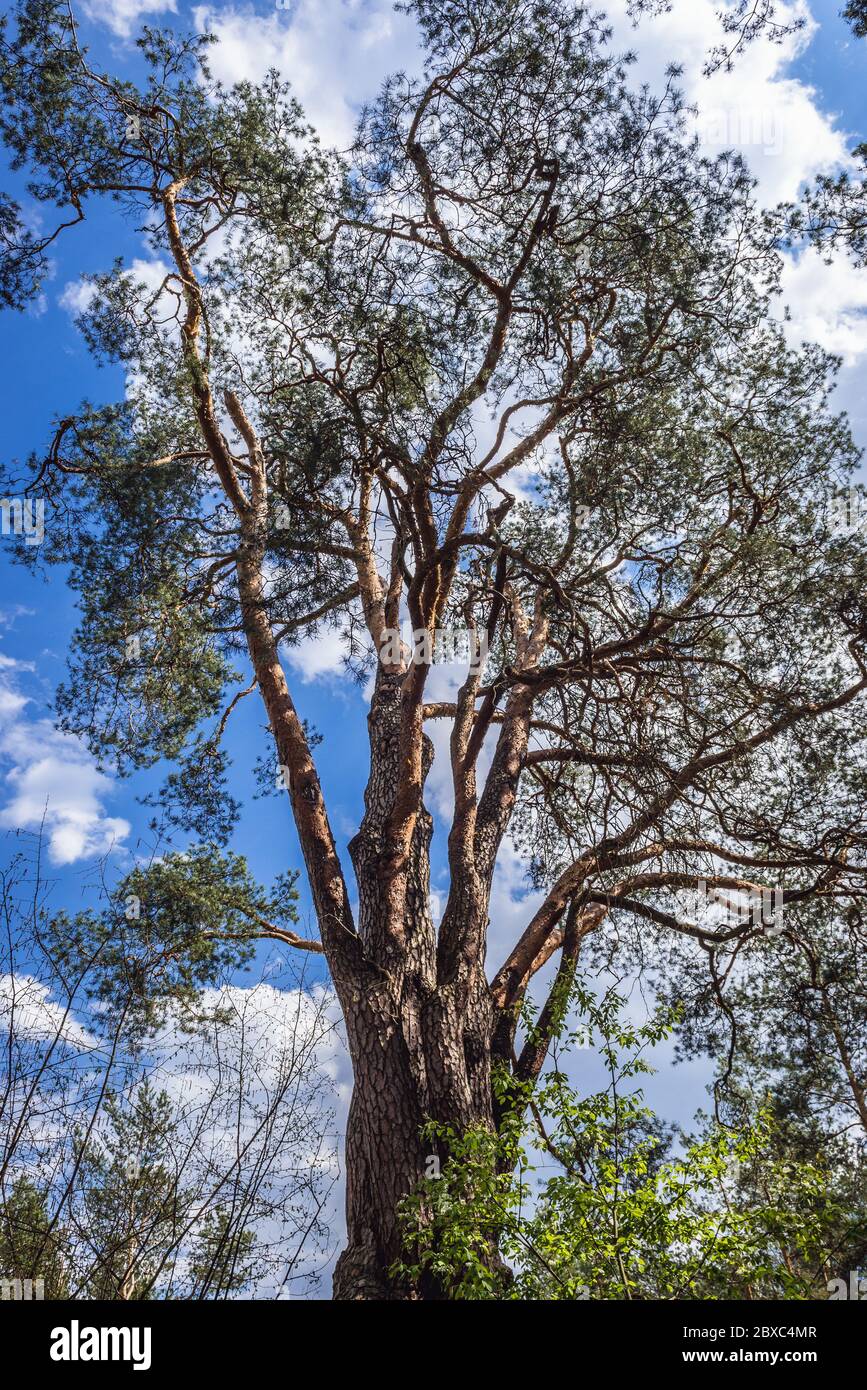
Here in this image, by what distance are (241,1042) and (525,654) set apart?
13.4 feet

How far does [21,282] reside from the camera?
5.05 metres

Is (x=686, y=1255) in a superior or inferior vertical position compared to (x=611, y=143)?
inferior

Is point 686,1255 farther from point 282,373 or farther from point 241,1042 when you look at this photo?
point 282,373

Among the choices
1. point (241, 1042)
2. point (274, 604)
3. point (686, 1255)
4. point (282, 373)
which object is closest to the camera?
point (241, 1042)

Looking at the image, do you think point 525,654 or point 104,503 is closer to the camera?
point 104,503

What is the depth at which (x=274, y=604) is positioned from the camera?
17.7ft

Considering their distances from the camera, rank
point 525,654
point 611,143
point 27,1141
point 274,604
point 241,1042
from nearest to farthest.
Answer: point 27,1141, point 241,1042, point 611,143, point 274,604, point 525,654

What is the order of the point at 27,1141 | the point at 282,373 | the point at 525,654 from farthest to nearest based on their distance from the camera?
the point at 525,654
the point at 282,373
the point at 27,1141

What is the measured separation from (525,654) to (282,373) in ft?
8.25

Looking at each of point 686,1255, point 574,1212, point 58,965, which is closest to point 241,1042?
point 58,965

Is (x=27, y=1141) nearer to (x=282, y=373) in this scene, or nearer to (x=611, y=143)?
(x=282, y=373)
